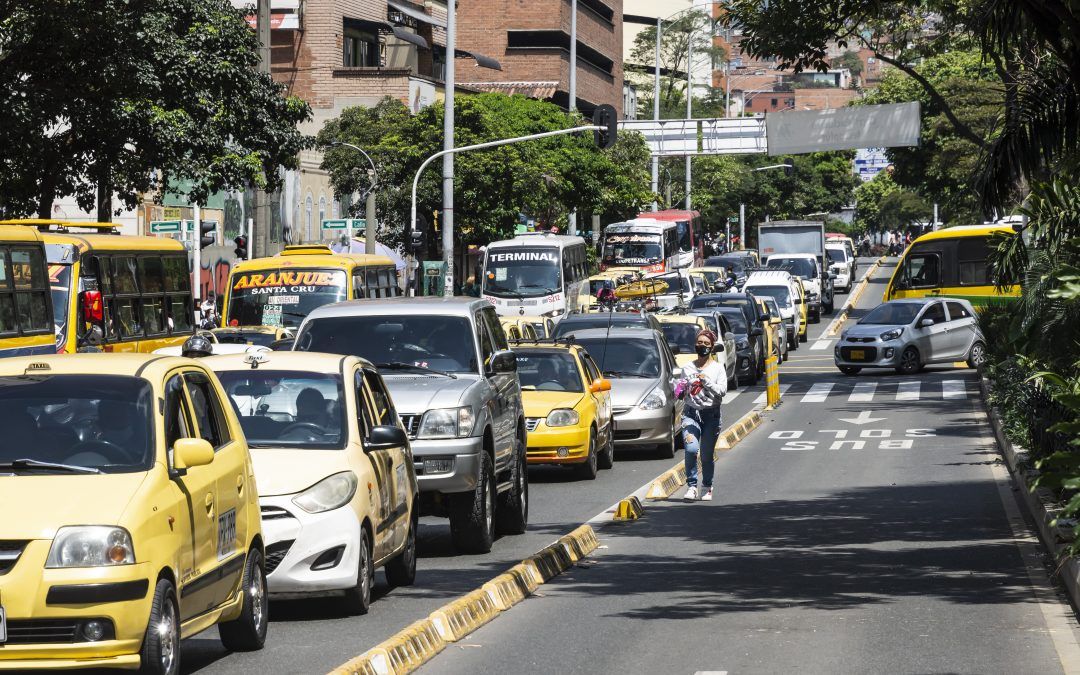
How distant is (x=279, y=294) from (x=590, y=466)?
1076 centimetres

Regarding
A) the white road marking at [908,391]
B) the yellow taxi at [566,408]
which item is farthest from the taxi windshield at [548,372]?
the white road marking at [908,391]

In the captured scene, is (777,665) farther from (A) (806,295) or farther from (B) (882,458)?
(A) (806,295)

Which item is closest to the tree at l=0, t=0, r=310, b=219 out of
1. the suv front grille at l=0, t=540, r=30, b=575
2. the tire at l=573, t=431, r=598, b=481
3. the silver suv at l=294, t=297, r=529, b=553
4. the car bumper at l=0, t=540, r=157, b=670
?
the tire at l=573, t=431, r=598, b=481

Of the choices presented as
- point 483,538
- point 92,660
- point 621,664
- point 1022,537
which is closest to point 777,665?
point 621,664

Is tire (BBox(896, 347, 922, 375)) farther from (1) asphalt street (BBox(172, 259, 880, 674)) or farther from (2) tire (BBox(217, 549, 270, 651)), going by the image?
(2) tire (BBox(217, 549, 270, 651))

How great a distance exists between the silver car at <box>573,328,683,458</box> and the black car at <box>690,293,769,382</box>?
14630mm

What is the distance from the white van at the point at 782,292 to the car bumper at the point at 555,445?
30951mm

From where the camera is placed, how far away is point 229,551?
8.73 m

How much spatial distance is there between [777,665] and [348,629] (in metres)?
2.62

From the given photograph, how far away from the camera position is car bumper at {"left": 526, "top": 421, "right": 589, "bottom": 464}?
65.5 feet

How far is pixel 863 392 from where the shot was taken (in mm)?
35750

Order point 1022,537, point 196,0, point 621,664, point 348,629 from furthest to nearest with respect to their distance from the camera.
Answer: point 196,0
point 1022,537
point 348,629
point 621,664

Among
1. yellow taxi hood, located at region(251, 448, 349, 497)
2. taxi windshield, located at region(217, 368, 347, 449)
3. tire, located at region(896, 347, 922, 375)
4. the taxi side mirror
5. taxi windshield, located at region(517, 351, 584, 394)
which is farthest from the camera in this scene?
tire, located at region(896, 347, 922, 375)

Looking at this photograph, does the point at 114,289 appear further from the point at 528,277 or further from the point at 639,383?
the point at 528,277
